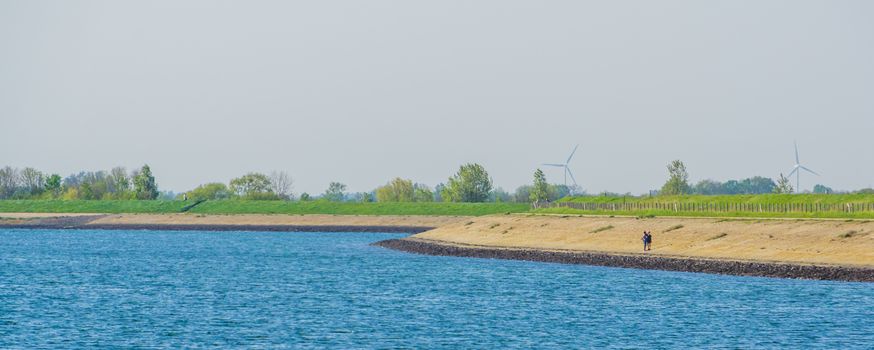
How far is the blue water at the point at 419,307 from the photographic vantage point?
2464 inches

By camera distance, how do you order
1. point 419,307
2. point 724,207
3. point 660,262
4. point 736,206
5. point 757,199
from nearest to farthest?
point 419,307 → point 660,262 → point 736,206 → point 724,207 → point 757,199

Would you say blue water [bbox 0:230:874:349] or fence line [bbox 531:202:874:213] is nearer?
blue water [bbox 0:230:874:349]

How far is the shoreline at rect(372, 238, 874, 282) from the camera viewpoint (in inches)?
3469

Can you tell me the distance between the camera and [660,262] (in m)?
107

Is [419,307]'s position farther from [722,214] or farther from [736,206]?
[736,206]

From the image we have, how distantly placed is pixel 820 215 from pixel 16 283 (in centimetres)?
6846

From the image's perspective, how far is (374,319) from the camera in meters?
71.4

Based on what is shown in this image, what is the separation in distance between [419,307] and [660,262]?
1359 inches

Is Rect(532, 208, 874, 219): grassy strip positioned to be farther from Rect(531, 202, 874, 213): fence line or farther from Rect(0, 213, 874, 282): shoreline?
Rect(0, 213, 874, 282): shoreline

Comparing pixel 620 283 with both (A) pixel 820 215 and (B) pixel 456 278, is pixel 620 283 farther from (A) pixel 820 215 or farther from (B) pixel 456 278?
(A) pixel 820 215

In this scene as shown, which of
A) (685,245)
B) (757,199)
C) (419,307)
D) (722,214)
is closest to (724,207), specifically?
(757,199)

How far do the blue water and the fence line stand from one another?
102 feet

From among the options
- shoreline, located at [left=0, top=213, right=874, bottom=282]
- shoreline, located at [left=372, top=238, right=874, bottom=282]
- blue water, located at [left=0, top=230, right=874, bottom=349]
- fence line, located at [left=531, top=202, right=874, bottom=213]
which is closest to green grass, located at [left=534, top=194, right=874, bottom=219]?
fence line, located at [left=531, top=202, right=874, bottom=213]

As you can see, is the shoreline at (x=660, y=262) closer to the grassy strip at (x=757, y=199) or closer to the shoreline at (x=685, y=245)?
the shoreline at (x=685, y=245)
